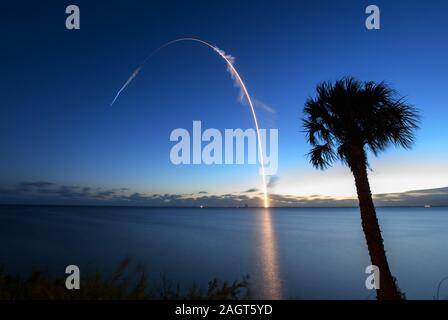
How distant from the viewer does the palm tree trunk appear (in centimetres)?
1145

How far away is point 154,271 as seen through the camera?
43.6m

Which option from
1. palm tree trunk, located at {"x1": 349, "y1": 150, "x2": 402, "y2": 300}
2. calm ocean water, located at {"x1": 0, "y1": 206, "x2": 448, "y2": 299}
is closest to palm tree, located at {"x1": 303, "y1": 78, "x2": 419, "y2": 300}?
palm tree trunk, located at {"x1": 349, "y1": 150, "x2": 402, "y2": 300}

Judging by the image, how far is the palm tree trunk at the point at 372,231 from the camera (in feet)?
37.6

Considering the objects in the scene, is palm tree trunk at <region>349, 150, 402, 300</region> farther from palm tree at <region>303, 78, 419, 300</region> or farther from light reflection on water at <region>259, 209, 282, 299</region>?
light reflection on water at <region>259, 209, 282, 299</region>

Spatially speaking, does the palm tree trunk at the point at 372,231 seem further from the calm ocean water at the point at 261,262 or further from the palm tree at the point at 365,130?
the calm ocean water at the point at 261,262

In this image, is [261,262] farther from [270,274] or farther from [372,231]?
[372,231]

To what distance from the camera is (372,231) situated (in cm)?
1188

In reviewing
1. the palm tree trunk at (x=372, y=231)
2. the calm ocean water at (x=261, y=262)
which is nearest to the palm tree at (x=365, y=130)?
the palm tree trunk at (x=372, y=231)

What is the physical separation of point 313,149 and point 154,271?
3603 cm

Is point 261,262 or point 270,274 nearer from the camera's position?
point 270,274

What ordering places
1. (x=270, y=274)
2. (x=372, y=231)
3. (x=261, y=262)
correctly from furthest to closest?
(x=261, y=262), (x=270, y=274), (x=372, y=231)

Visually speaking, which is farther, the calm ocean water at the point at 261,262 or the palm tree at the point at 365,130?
the calm ocean water at the point at 261,262

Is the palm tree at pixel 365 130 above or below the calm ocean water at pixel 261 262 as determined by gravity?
above

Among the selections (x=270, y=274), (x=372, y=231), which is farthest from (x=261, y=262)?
(x=372, y=231)
